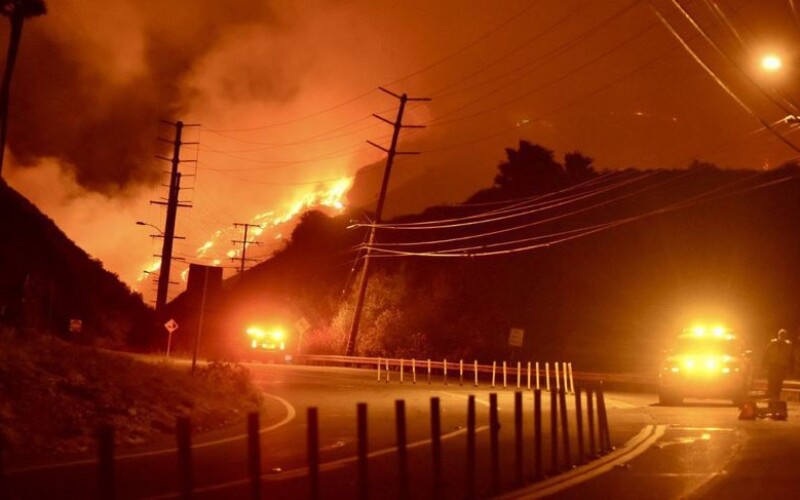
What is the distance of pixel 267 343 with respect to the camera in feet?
200

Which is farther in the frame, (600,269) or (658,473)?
(600,269)

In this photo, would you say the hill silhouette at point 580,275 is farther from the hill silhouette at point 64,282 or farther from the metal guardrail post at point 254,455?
the metal guardrail post at point 254,455

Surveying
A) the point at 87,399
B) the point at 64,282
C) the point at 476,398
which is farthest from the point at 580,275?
the point at 87,399

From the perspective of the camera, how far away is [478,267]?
65.2 meters

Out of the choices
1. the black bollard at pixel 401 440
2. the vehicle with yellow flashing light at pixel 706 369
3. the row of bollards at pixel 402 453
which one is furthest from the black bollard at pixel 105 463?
the vehicle with yellow flashing light at pixel 706 369

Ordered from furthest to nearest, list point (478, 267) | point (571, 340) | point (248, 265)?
point (248, 265) < point (478, 267) < point (571, 340)

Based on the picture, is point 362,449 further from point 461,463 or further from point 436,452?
point 461,463

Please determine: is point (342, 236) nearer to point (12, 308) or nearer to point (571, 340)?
point (571, 340)

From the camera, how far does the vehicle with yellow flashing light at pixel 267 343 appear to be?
59.9 m

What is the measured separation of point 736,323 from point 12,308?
36897mm

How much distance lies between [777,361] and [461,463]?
409 inches

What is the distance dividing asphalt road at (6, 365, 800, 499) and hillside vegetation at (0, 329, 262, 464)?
3.76 feet

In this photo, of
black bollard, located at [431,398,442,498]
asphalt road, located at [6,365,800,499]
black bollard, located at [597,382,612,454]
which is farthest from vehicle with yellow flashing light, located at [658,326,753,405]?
black bollard, located at [431,398,442,498]

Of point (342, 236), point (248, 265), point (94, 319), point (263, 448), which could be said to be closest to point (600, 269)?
point (94, 319)
